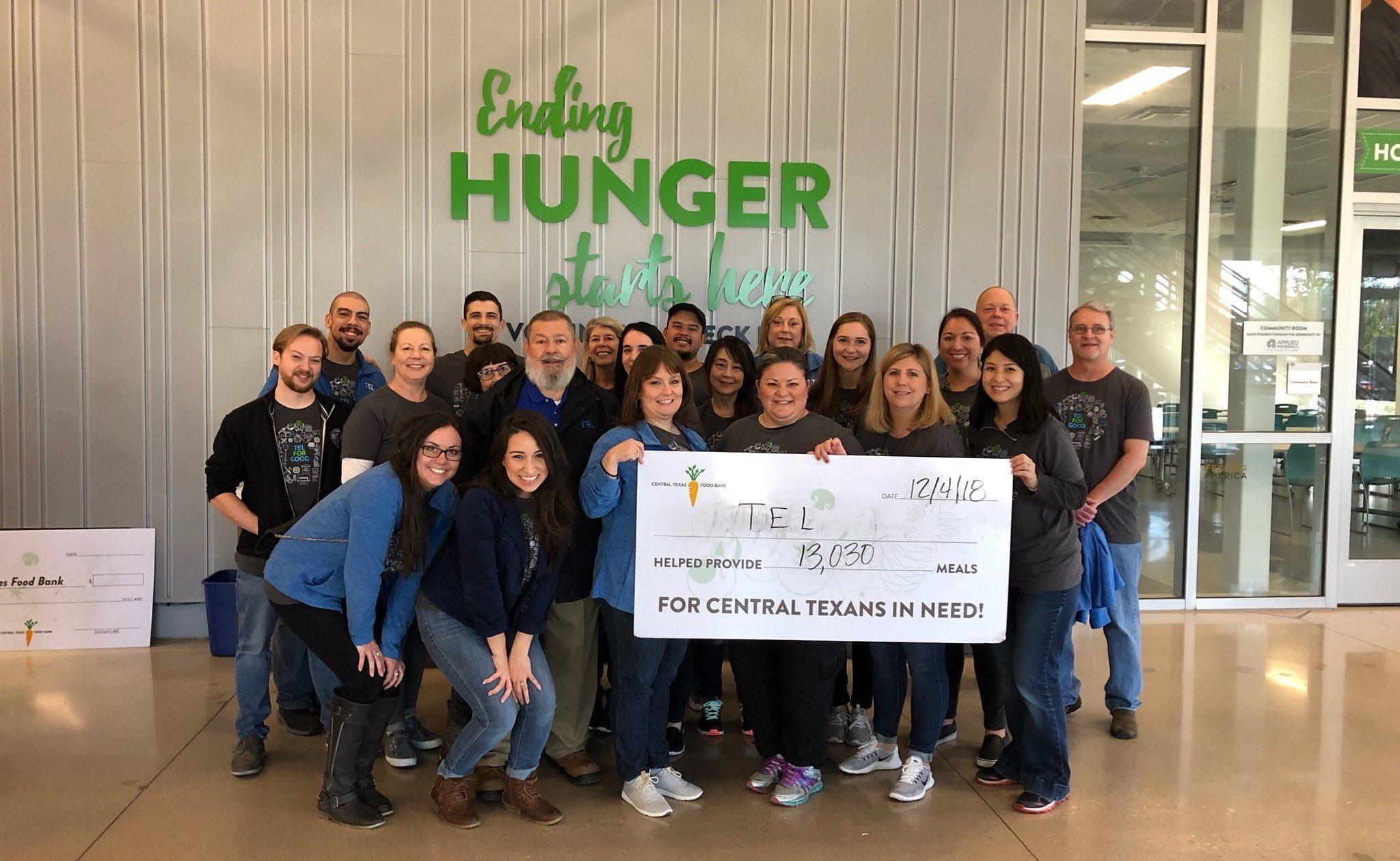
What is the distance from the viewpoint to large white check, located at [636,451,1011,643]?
3.19 meters

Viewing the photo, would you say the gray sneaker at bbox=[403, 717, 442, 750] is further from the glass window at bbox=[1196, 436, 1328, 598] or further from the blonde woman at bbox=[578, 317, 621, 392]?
the glass window at bbox=[1196, 436, 1328, 598]

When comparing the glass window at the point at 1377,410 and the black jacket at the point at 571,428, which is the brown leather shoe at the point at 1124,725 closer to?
the black jacket at the point at 571,428

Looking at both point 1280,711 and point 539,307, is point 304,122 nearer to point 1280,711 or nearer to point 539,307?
point 539,307

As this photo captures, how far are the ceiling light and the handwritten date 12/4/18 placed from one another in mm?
3925

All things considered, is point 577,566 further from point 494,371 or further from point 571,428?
point 494,371

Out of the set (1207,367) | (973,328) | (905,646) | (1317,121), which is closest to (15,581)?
(905,646)

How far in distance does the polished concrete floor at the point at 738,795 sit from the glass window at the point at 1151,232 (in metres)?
1.65

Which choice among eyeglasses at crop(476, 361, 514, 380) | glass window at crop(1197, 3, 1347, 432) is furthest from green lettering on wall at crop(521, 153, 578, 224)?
glass window at crop(1197, 3, 1347, 432)

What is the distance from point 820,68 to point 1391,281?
380 cm

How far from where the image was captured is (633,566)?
10.6ft

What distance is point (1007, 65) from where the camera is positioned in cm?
562

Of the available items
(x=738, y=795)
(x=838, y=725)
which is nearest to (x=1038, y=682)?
(x=838, y=725)

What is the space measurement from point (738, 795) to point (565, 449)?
51.6 inches

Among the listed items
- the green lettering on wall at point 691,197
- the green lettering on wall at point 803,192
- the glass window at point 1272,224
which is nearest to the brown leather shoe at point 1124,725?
the glass window at point 1272,224
